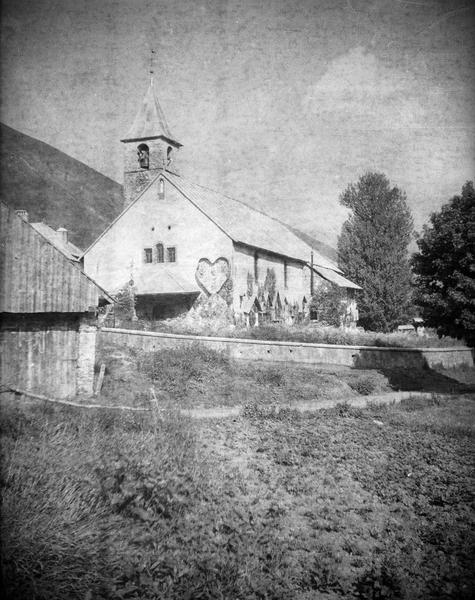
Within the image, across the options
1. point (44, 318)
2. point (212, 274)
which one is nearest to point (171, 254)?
point (212, 274)

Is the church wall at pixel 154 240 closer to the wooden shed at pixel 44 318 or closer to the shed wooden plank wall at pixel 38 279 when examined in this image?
the wooden shed at pixel 44 318

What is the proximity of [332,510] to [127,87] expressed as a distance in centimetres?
998

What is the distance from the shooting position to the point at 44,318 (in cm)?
1300

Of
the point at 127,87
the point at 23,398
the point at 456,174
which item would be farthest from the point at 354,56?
the point at 23,398

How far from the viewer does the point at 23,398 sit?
1018 centimetres

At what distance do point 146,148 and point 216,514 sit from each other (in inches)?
1243

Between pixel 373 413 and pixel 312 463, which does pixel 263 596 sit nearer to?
pixel 312 463

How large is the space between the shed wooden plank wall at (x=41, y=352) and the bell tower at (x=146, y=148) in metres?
22.2

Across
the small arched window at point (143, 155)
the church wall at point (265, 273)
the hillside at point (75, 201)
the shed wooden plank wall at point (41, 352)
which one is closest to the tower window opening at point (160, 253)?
the church wall at point (265, 273)

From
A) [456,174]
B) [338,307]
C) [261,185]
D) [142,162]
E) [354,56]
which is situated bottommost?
[338,307]

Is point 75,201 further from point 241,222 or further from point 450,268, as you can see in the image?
point 450,268

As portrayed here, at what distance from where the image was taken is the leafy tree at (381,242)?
1449 inches

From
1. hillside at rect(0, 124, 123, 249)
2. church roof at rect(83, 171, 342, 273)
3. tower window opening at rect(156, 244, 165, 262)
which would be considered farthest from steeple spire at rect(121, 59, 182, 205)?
tower window opening at rect(156, 244, 165, 262)

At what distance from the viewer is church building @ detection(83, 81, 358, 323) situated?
97.2ft
